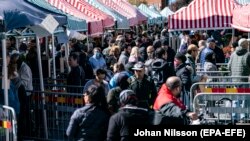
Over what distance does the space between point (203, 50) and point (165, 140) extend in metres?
10.9

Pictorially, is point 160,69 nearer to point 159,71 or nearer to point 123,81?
point 159,71

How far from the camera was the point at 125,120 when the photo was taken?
25.9 feet

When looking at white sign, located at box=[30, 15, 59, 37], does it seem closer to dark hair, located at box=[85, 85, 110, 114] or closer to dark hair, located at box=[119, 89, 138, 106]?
dark hair, located at box=[85, 85, 110, 114]

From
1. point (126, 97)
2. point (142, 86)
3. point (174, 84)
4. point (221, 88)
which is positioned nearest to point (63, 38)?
point (221, 88)

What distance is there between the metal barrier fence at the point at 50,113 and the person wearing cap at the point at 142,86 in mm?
1152

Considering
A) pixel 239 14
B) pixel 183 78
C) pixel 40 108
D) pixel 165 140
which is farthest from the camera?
pixel 239 14

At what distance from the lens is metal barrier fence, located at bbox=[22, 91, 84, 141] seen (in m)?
12.3

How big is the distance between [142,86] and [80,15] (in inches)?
342

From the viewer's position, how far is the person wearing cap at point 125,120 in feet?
25.9

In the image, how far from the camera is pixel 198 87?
556 inches

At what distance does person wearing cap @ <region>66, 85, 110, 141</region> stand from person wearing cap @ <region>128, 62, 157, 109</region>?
3.32 meters

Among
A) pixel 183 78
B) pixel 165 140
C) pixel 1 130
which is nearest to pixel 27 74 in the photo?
pixel 1 130

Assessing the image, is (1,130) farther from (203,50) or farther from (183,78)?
(203,50)

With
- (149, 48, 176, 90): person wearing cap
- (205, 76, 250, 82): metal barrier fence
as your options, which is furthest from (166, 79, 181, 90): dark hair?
(205, 76, 250, 82): metal barrier fence
